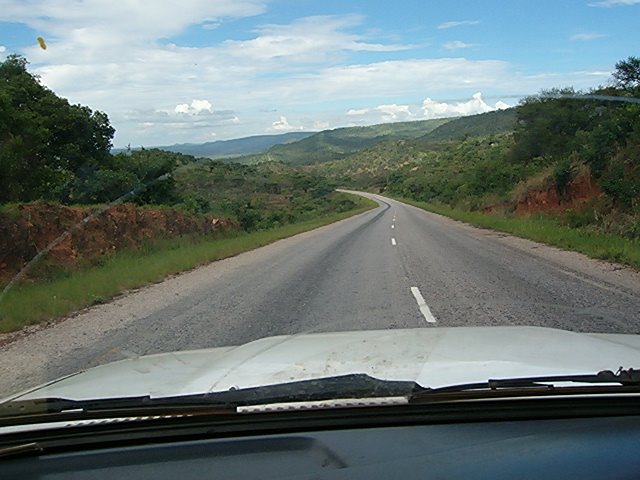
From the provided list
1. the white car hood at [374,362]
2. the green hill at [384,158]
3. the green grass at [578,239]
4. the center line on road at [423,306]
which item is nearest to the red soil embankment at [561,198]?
the green grass at [578,239]

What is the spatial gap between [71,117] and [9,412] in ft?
80.2

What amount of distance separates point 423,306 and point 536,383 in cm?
657

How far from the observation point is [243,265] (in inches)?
672

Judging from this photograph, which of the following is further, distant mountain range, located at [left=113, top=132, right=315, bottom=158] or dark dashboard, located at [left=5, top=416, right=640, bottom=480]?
distant mountain range, located at [left=113, top=132, right=315, bottom=158]

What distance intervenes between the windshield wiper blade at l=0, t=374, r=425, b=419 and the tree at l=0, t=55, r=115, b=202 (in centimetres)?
1675

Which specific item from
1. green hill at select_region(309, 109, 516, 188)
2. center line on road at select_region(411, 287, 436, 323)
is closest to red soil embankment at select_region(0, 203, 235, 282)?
center line on road at select_region(411, 287, 436, 323)

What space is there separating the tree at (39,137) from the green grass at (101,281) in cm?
399

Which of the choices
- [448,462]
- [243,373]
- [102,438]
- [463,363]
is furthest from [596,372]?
[102,438]

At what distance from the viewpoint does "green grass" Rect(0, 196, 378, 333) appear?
34.2ft

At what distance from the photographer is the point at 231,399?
123 inches

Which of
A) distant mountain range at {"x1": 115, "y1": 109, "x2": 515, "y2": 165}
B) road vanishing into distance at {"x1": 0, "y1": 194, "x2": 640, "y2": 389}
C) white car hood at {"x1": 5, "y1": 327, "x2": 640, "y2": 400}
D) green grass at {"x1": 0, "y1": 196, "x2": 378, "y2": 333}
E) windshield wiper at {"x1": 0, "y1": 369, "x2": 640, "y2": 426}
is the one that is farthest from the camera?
distant mountain range at {"x1": 115, "y1": 109, "x2": 515, "y2": 165}

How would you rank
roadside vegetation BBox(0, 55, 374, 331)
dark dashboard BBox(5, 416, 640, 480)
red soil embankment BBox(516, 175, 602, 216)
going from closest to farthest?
dark dashboard BBox(5, 416, 640, 480), roadside vegetation BBox(0, 55, 374, 331), red soil embankment BBox(516, 175, 602, 216)

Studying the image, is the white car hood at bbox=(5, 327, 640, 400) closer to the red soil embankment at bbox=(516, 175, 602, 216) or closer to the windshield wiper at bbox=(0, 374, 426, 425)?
the windshield wiper at bbox=(0, 374, 426, 425)

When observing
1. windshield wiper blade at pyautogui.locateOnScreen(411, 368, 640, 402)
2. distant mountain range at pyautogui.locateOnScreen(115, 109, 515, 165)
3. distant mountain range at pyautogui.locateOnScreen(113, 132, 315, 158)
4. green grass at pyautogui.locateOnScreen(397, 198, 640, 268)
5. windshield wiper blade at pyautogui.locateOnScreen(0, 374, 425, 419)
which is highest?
distant mountain range at pyautogui.locateOnScreen(115, 109, 515, 165)
